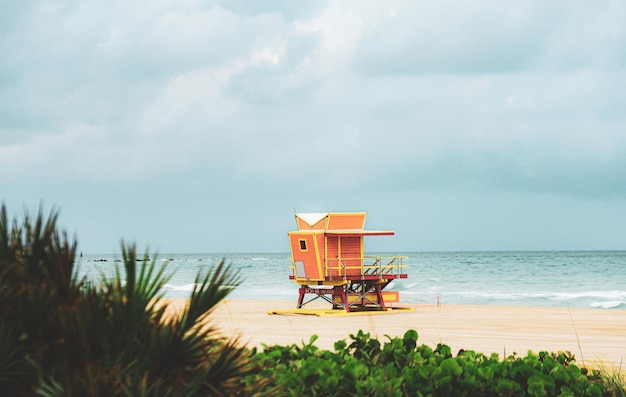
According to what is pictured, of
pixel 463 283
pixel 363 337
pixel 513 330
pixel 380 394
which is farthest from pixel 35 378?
pixel 463 283

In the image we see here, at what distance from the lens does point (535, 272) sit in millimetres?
73125

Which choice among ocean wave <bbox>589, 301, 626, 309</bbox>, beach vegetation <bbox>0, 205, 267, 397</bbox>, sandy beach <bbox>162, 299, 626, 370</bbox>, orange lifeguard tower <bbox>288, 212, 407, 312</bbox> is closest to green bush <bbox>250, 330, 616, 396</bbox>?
beach vegetation <bbox>0, 205, 267, 397</bbox>

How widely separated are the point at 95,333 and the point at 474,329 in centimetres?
1516

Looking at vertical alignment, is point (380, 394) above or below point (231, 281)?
below

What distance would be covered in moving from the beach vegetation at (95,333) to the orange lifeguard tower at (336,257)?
17.8m

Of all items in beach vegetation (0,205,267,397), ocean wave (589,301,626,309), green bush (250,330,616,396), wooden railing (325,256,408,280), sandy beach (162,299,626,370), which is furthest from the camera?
ocean wave (589,301,626,309)

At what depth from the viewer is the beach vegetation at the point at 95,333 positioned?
12.5 ft

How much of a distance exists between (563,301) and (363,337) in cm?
3480

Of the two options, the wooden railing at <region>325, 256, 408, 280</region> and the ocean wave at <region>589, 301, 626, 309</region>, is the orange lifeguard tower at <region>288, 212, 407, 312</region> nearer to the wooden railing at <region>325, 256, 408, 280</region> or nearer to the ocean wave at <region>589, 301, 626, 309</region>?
the wooden railing at <region>325, 256, 408, 280</region>

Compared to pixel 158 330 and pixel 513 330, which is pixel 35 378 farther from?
pixel 513 330

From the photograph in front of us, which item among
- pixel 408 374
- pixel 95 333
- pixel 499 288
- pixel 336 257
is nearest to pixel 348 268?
pixel 336 257

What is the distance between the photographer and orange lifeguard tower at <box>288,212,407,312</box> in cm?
2220

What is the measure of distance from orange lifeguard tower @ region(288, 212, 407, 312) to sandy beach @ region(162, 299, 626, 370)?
1056 mm

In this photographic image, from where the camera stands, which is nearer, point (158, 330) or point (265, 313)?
point (158, 330)
